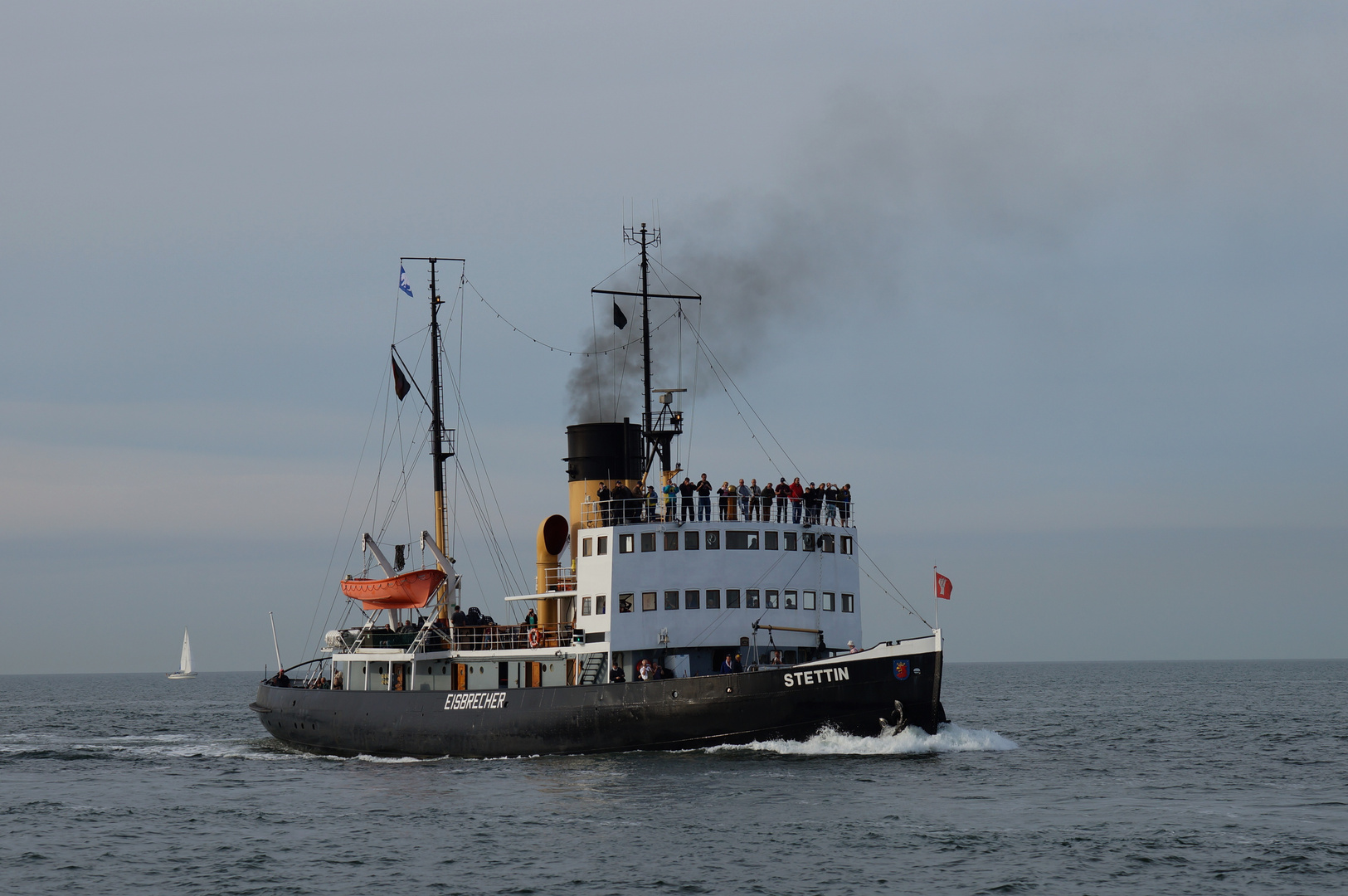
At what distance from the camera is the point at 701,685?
Answer: 34125mm

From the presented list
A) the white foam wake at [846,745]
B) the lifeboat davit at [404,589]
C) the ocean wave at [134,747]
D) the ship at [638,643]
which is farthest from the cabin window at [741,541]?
the ocean wave at [134,747]

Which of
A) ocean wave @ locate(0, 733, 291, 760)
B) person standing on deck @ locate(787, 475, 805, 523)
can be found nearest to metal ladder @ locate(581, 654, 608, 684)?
person standing on deck @ locate(787, 475, 805, 523)

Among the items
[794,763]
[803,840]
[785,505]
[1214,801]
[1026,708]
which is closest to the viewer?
[803,840]

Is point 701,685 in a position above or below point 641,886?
above

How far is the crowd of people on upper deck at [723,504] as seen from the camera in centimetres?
3744

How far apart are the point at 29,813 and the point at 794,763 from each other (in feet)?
60.9

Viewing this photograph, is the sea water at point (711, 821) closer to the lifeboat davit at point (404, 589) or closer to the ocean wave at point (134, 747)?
the ocean wave at point (134, 747)

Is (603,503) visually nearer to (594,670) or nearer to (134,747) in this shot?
(594,670)

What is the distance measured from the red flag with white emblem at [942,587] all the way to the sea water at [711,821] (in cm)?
385

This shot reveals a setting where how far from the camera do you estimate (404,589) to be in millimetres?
42375

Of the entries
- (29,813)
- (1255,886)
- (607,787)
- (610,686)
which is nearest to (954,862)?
(1255,886)

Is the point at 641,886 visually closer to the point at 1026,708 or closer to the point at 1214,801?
the point at 1214,801

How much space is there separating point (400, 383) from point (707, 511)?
14153 mm

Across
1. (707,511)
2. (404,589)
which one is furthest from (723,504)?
(404,589)
